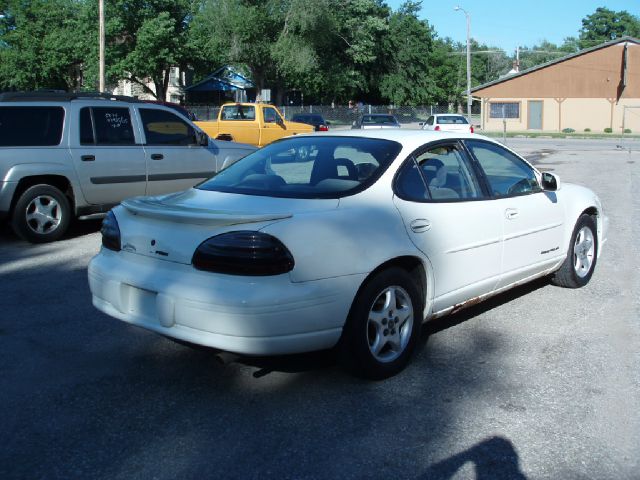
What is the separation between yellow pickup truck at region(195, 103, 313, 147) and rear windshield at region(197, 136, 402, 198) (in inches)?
667

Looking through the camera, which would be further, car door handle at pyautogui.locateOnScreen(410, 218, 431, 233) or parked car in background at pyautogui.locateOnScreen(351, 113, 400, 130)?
parked car in background at pyautogui.locateOnScreen(351, 113, 400, 130)

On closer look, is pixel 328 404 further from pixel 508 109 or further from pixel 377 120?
pixel 508 109

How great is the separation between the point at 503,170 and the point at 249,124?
56.8ft

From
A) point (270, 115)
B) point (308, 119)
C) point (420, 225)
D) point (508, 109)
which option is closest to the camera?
point (420, 225)

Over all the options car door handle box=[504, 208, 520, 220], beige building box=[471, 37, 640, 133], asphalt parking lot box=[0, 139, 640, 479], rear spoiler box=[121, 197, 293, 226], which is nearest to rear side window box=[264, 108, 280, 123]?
asphalt parking lot box=[0, 139, 640, 479]

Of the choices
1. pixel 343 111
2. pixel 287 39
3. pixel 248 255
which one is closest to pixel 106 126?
pixel 248 255

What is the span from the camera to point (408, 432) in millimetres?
3742

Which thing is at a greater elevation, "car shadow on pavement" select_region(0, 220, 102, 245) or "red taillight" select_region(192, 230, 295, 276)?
"red taillight" select_region(192, 230, 295, 276)

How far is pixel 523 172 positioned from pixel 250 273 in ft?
9.78

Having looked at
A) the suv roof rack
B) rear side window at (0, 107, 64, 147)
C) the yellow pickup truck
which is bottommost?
rear side window at (0, 107, 64, 147)

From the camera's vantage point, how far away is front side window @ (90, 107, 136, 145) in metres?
9.25

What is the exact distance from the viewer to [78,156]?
9.01m

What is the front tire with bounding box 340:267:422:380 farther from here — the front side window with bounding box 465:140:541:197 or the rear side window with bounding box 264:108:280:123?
the rear side window with bounding box 264:108:280:123

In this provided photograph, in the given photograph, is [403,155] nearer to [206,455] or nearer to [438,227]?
[438,227]
